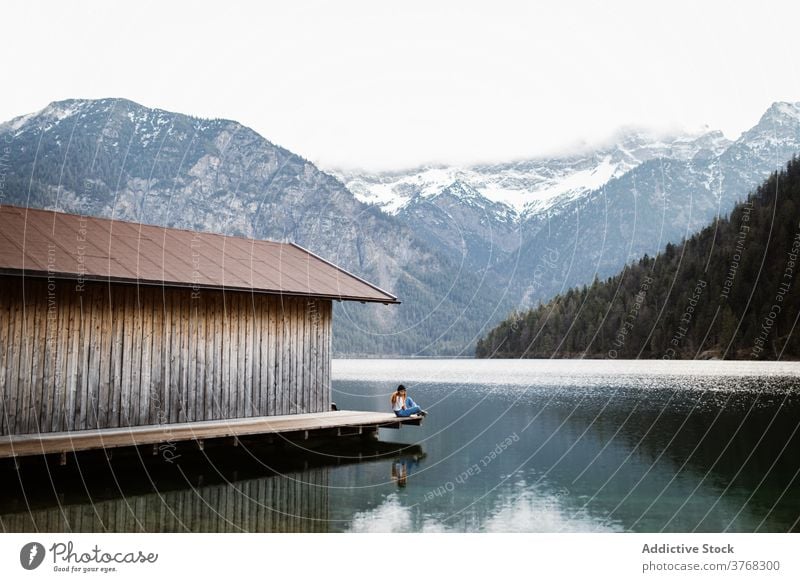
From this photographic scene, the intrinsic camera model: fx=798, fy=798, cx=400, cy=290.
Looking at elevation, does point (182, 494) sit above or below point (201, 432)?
below

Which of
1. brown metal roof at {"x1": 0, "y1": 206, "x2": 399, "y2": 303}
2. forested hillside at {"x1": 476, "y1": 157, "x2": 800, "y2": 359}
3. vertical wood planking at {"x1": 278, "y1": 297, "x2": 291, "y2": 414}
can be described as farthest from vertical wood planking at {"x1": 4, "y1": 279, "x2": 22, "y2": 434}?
forested hillside at {"x1": 476, "y1": 157, "x2": 800, "y2": 359}

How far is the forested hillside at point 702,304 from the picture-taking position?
7675 cm

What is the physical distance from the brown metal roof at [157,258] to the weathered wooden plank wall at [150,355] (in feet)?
1.91

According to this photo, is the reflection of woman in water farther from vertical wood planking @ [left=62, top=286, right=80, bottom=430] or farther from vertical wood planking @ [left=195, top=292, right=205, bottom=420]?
vertical wood planking @ [left=62, top=286, right=80, bottom=430]

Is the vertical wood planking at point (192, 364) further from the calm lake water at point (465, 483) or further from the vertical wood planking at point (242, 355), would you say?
the vertical wood planking at point (242, 355)

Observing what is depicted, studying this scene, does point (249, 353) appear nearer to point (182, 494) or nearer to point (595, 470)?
point (182, 494)

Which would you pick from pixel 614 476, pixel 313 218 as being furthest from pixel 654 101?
pixel 313 218

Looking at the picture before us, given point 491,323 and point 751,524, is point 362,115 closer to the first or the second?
point 751,524

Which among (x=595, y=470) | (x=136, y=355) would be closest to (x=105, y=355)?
(x=136, y=355)

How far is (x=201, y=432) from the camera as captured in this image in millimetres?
18078

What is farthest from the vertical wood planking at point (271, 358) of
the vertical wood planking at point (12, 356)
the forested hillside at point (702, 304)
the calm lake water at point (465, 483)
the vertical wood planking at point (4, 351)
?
the forested hillside at point (702, 304)

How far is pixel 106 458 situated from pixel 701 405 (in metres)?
26.0

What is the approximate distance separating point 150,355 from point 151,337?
429 mm
